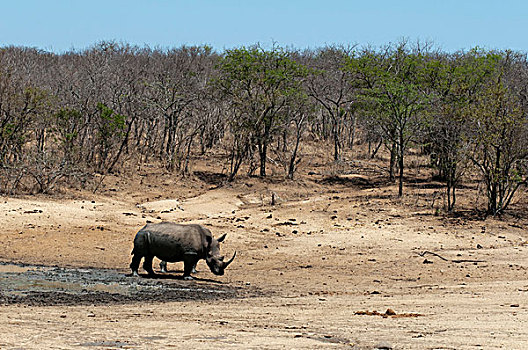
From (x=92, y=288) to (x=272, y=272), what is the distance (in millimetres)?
4819

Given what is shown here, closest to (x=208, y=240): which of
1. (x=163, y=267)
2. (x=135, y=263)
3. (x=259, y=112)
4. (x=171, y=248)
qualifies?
(x=171, y=248)

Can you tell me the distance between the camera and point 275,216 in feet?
76.7

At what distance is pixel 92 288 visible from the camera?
1231cm

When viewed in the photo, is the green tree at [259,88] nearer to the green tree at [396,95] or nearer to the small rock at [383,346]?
the green tree at [396,95]

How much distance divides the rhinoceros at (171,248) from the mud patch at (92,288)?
1.25 ft

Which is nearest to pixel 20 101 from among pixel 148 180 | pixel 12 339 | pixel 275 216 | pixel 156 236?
pixel 148 180

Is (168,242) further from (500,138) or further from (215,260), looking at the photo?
(500,138)

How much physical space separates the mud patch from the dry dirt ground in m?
0.03

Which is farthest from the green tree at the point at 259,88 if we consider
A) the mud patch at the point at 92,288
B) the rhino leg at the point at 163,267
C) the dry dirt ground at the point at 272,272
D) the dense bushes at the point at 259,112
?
the mud patch at the point at 92,288

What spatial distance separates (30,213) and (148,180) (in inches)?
336

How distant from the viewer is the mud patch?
430 inches

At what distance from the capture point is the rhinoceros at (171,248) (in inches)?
583

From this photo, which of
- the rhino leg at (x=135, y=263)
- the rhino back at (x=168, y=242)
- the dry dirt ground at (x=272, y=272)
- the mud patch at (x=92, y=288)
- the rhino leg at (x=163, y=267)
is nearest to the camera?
the dry dirt ground at (x=272, y=272)

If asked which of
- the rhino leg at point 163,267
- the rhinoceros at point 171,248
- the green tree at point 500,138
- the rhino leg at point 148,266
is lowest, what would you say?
the rhino leg at point 163,267
